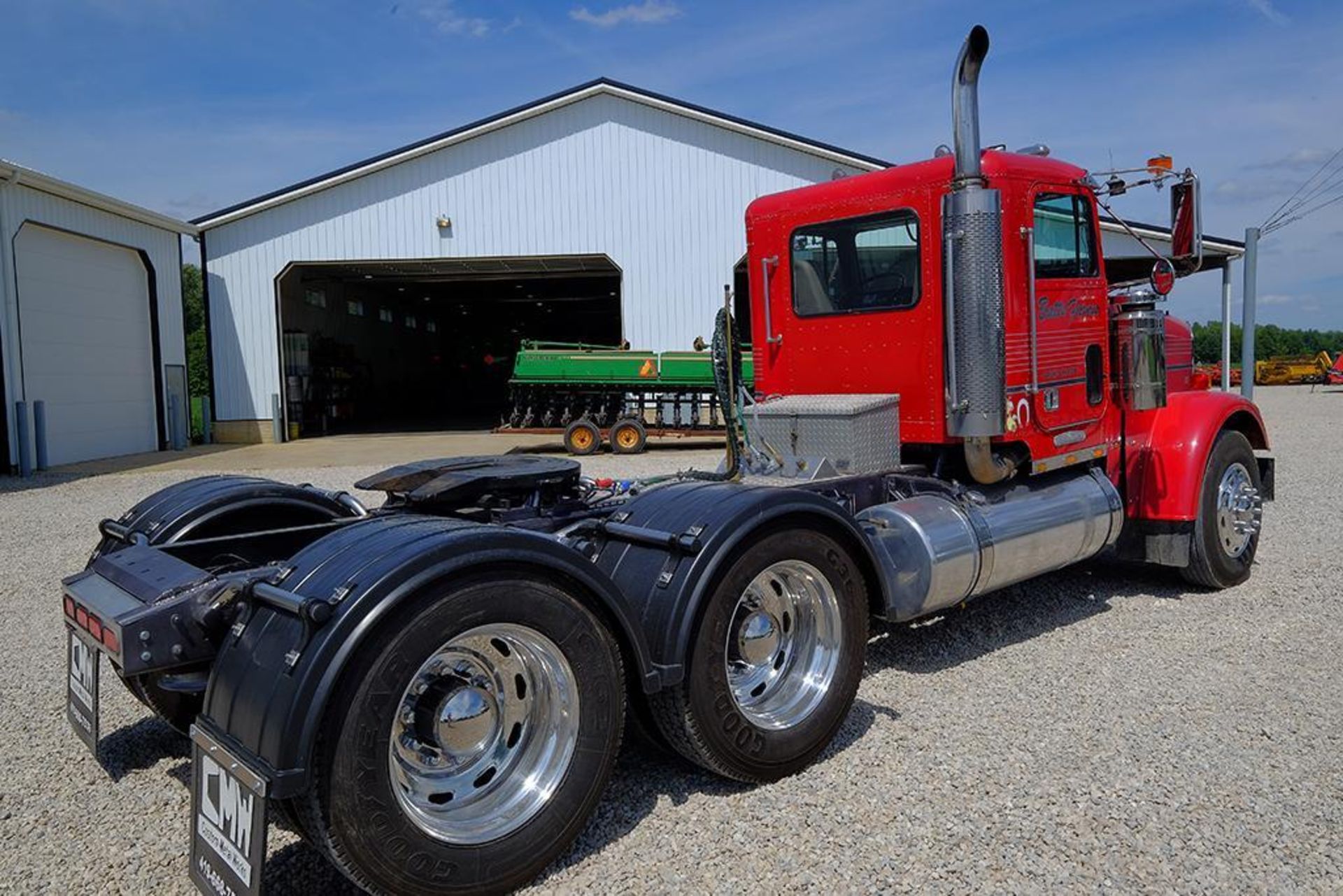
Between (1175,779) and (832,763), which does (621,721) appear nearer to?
(832,763)

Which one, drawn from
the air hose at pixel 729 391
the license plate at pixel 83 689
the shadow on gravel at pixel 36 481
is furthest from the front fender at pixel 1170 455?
the shadow on gravel at pixel 36 481

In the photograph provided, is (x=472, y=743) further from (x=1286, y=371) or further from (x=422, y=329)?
(x=1286, y=371)

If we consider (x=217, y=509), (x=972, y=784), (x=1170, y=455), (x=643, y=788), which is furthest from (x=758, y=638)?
(x=1170, y=455)

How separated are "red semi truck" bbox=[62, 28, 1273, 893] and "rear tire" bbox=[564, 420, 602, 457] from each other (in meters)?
12.1

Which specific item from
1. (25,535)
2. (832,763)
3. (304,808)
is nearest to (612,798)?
(832,763)

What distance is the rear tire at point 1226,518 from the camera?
20.2 feet

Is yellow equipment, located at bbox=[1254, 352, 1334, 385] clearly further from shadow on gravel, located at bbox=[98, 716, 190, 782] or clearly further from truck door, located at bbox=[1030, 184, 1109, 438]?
shadow on gravel, located at bbox=[98, 716, 190, 782]

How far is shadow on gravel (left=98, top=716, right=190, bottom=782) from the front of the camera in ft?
12.9

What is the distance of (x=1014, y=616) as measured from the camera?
5.88 metres

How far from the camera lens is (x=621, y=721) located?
310cm

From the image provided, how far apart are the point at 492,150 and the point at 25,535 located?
42.5 ft

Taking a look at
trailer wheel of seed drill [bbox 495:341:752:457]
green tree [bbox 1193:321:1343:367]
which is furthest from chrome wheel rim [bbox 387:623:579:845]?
green tree [bbox 1193:321:1343:367]

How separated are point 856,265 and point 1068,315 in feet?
4.19

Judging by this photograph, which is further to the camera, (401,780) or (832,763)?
(832,763)
